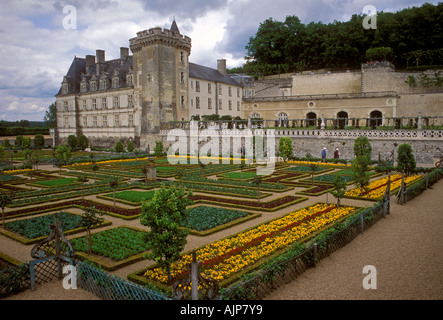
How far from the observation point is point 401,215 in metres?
15.2

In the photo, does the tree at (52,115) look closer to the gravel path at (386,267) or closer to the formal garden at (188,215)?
the formal garden at (188,215)

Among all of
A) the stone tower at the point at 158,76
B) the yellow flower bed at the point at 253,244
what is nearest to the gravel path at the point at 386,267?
the yellow flower bed at the point at 253,244

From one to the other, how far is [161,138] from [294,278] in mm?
36735

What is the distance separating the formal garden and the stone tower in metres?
17.8

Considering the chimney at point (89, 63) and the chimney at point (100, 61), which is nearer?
the chimney at point (100, 61)

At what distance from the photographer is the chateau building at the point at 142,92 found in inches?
1737

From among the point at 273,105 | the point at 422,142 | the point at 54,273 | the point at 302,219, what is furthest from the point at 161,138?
the point at 54,273

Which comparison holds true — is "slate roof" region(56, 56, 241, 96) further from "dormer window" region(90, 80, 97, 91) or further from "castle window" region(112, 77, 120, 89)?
"dormer window" region(90, 80, 97, 91)

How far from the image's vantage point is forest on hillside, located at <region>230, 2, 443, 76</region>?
51.3 meters

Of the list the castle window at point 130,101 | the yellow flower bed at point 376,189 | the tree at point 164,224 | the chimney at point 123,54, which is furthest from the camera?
the chimney at point 123,54

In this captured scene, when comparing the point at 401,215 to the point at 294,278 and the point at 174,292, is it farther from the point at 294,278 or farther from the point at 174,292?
the point at 174,292

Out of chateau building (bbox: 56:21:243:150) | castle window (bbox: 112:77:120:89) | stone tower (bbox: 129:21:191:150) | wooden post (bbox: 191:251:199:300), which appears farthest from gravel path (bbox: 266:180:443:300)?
castle window (bbox: 112:77:120:89)

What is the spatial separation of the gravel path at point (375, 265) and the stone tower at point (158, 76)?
1228 inches

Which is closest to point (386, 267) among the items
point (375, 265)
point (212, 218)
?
point (375, 265)
